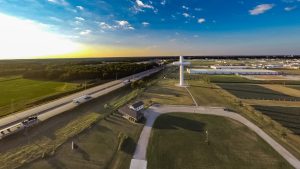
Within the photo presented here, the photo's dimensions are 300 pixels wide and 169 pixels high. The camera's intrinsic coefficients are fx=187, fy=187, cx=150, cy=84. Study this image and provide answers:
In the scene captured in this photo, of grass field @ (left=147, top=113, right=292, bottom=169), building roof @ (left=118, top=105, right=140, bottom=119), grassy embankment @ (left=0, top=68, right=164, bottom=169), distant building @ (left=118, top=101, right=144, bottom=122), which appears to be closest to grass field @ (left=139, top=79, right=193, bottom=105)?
distant building @ (left=118, top=101, right=144, bottom=122)

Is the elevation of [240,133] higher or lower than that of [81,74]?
lower

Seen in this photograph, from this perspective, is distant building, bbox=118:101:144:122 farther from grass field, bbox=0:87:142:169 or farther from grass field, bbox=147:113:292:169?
grass field, bbox=147:113:292:169

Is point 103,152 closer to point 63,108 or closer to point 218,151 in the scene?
point 218,151

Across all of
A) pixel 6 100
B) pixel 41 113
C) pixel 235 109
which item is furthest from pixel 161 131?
pixel 6 100

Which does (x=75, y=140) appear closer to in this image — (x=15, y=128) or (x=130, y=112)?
(x=15, y=128)

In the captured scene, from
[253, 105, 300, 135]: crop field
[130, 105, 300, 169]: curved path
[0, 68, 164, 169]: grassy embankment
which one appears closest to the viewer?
[0, 68, 164, 169]: grassy embankment

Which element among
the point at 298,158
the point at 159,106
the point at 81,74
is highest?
the point at 81,74

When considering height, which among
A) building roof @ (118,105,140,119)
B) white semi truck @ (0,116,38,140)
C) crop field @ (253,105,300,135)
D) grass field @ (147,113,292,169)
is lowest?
grass field @ (147,113,292,169)
